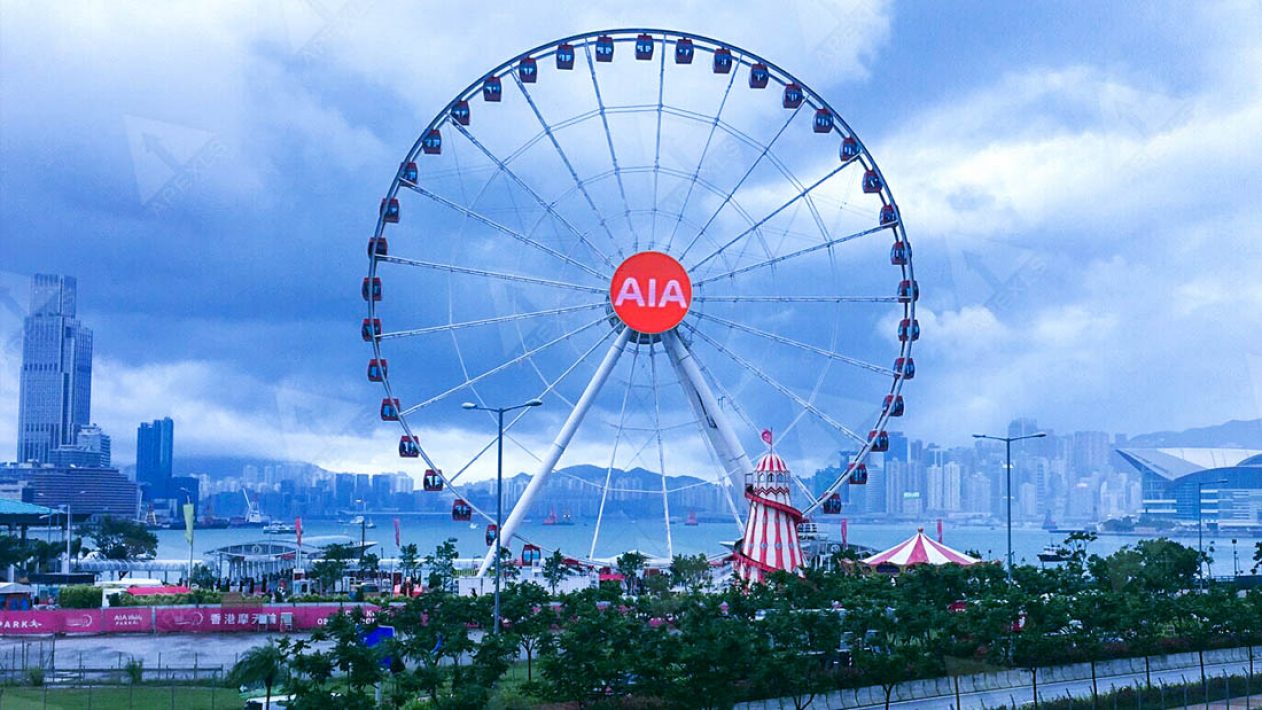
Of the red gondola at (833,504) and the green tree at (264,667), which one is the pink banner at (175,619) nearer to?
the red gondola at (833,504)

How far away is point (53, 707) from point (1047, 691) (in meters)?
Answer: 32.4

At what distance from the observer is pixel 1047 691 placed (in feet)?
159

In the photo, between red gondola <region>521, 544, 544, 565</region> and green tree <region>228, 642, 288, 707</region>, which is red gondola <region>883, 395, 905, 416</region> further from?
green tree <region>228, 642, 288, 707</region>

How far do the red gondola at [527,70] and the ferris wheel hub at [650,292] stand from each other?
34.1ft

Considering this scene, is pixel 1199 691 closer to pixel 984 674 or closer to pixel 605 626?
pixel 984 674

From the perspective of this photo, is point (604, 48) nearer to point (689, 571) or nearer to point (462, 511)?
point (462, 511)

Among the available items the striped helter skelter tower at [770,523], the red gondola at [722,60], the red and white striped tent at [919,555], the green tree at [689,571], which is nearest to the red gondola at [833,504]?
the striped helter skelter tower at [770,523]

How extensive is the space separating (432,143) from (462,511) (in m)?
18.4

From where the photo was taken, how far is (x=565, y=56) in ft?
231

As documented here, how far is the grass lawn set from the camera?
1687 inches

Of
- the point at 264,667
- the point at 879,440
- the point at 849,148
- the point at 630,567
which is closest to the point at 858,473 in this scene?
the point at 879,440

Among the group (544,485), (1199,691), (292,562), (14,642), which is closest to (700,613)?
(1199,691)

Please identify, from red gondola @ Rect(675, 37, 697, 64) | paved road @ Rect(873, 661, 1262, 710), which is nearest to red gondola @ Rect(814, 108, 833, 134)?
red gondola @ Rect(675, 37, 697, 64)

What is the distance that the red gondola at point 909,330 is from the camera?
74438 mm
